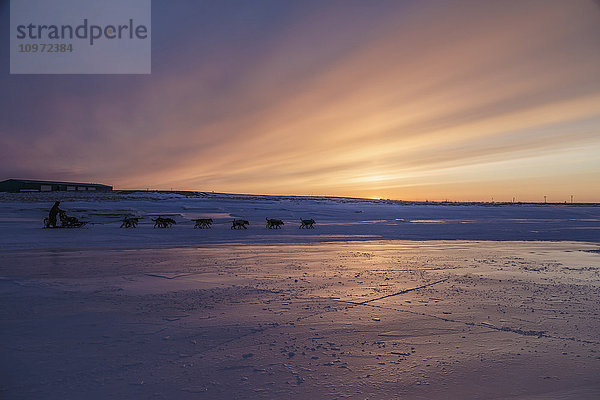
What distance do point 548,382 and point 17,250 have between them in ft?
51.7

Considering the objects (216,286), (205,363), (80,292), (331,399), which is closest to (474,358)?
(331,399)

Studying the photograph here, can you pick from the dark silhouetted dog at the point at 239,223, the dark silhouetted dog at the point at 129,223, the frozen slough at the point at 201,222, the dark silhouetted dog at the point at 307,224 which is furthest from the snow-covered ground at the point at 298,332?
the dark silhouetted dog at the point at 307,224

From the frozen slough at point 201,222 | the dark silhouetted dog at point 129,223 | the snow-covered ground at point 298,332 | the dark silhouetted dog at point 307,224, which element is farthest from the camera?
the dark silhouetted dog at point 307,224

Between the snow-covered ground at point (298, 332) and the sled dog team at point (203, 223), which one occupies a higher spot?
the sled dog team at point (203, 223)

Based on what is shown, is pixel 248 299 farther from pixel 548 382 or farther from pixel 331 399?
pixel 548 382

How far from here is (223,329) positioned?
4699 millimetres

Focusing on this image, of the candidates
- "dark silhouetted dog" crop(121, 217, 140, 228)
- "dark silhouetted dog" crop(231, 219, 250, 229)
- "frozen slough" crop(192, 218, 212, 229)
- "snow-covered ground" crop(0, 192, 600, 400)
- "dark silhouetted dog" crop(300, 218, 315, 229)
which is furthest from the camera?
"dark silhouetted dog" crop(300, 218, 315, 229)

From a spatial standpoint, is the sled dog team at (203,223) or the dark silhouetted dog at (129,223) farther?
the sled dog team at (203,223)

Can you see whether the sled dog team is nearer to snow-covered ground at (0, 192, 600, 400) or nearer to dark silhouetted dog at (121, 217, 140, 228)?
dark silhouetted dog at (121, 217, 140, 228)

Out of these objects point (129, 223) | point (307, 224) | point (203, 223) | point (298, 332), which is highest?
point (129, 223)

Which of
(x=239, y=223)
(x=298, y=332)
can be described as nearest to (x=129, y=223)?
(x=239, y=223)

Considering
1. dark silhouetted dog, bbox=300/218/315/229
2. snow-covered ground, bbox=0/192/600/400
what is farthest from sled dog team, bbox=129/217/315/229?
Answer: snow-covered ground, bbox=0/192/600/400

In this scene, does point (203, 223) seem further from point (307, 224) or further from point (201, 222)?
point (307, 224)

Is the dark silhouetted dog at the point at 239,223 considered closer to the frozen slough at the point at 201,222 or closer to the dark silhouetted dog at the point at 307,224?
the frozen slough at the point at 201,222
